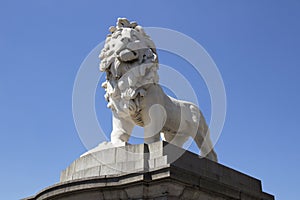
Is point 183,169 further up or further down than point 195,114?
further down

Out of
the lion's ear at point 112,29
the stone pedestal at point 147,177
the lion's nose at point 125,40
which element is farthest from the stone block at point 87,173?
the lion's ear at point 112,29

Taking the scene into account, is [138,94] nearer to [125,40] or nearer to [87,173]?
[125,40]

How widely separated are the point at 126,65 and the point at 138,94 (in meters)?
0.84

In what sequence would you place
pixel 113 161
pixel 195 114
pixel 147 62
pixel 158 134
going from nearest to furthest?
pixel 113 161 → pixel 158 134 → pixel 147 62 → pixel 195 114

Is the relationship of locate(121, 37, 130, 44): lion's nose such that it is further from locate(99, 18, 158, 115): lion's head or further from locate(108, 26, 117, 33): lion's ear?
locate(108, 26, 117, 33): lion's ear

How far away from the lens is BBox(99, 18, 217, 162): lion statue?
923 cm

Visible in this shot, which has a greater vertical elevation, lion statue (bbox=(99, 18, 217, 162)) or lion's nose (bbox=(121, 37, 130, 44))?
lion's nose (bbox=(121, 37, 130, 44))

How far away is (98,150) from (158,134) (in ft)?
4.65

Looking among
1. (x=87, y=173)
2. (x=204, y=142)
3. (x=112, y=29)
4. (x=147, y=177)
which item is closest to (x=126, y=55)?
(x=112, y=29)

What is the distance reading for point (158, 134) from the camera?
29.6 feet

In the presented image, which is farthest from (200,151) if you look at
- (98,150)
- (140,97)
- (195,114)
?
(98,150)

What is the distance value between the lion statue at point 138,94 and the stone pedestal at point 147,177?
0.83 m

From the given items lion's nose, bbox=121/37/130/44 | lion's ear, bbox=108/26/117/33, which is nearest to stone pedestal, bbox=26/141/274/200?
lion's nose, bbox=121/37/130/44

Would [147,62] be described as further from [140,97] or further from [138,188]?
[138,188]
